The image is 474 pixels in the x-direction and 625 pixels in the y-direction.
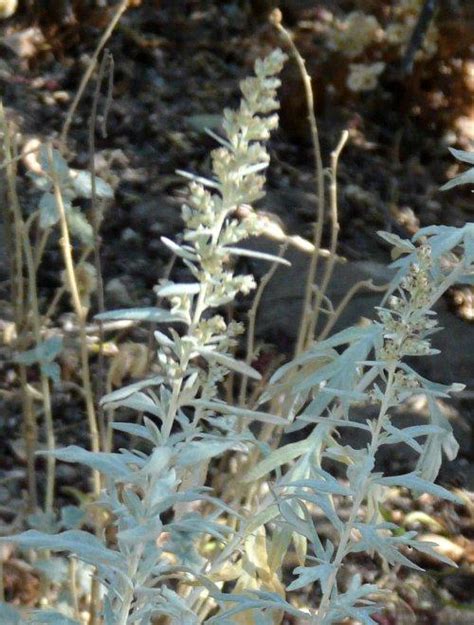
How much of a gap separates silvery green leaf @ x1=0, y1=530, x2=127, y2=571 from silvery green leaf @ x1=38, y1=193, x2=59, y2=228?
2.06 feet

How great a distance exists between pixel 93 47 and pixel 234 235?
3.79 m

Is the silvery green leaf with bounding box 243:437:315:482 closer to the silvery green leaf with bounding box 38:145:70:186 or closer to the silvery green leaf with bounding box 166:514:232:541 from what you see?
the silvery green leaf with bounding box 166:514:232:541

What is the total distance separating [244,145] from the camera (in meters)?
1.27

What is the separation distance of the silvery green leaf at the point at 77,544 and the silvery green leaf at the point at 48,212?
0.63 metres

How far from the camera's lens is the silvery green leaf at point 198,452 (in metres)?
1.33

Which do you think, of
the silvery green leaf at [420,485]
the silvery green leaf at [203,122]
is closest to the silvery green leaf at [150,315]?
the silvery green leaf at [420,485]

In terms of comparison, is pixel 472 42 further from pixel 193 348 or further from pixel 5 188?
pixel 193 348

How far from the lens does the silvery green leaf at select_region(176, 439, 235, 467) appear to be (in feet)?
4.35

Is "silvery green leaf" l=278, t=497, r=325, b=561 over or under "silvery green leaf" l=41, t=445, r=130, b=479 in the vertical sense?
under

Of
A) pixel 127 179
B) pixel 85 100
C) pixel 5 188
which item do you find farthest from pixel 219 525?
A: pixel 85 100

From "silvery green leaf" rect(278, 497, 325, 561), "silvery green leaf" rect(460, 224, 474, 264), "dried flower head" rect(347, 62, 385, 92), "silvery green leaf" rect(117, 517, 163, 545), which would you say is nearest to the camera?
"silvery green leaf" rect(117, 517, 163, 545)

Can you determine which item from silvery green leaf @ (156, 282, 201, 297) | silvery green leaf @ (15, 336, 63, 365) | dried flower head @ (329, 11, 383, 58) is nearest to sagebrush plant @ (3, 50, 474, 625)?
silvery green leaf @ (156, 282, 201, 297)

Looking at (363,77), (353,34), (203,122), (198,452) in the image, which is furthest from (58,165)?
(353,34)

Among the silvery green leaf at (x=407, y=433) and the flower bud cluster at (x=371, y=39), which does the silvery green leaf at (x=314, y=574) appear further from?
the flower bud cluster at (x=371, y=39)
